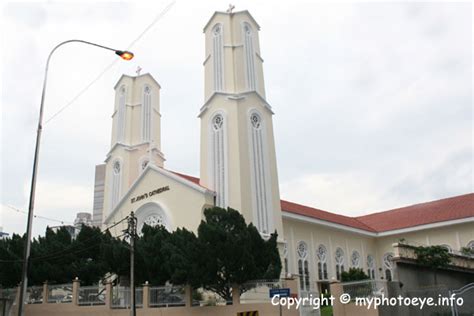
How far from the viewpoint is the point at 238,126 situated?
28797 millimetres

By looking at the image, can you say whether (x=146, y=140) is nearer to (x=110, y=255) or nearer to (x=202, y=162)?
(x=202, y=162)

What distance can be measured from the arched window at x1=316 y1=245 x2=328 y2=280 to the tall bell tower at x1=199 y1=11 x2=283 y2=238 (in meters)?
7.48

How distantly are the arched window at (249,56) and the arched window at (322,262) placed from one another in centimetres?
1259

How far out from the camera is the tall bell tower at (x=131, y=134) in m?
37.8

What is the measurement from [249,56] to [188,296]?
56.1 ft

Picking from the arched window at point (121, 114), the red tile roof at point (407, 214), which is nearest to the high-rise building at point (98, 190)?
the arched window at point (121, 114)

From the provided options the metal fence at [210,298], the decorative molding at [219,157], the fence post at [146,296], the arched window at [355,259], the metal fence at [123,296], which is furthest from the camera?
the arched window at [355,259]

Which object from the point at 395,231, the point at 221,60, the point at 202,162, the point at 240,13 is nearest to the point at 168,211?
the point at 202,162

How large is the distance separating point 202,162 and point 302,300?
40.3ft

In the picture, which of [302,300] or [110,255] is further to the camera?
[110,255]

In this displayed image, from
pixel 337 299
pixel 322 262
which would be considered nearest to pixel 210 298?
pixel 337 299

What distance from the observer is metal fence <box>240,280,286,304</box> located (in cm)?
1927

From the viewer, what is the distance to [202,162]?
29.6 meters

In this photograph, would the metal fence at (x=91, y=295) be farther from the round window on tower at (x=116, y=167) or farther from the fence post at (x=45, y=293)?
the round window on tower at (x=116, y=167)
